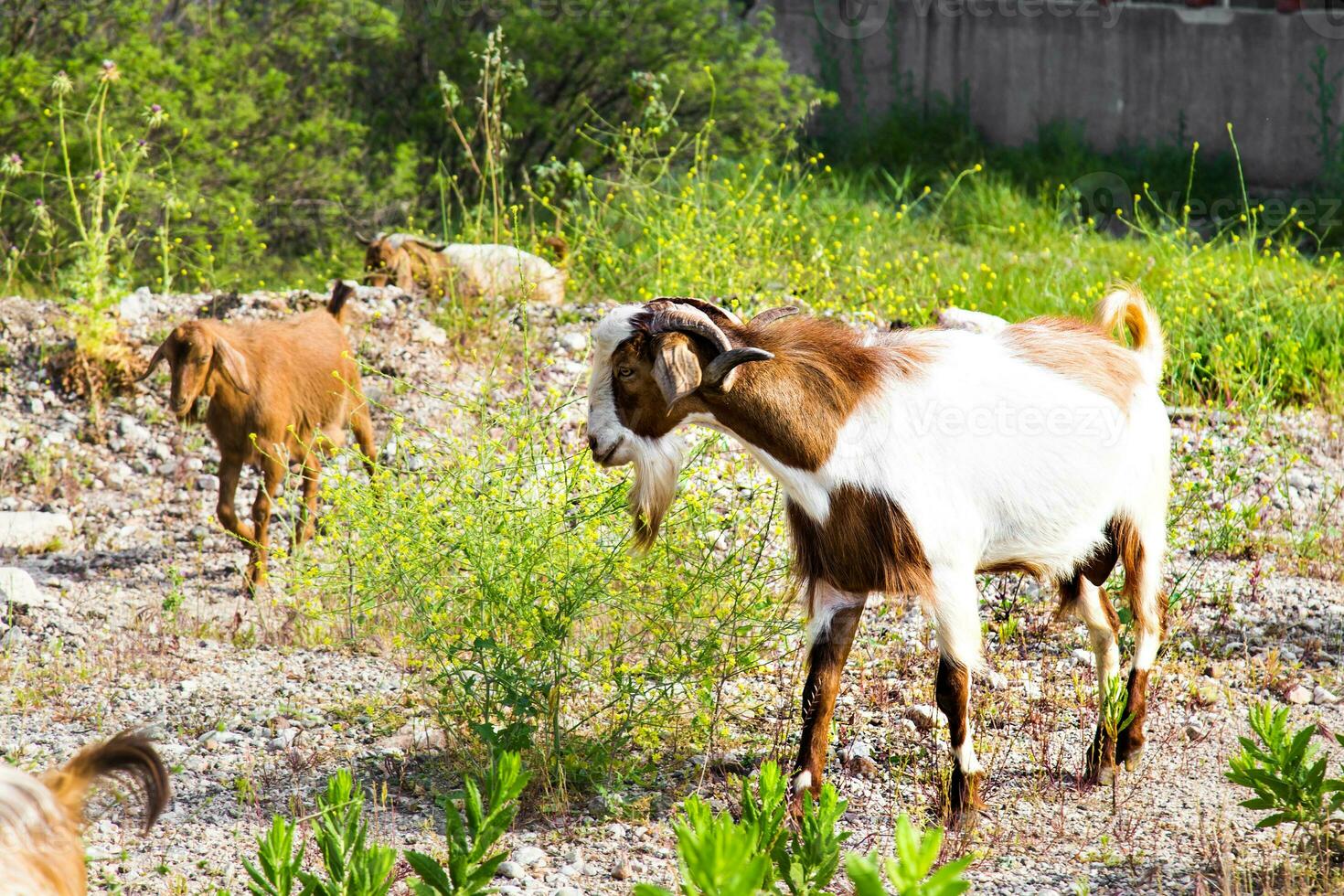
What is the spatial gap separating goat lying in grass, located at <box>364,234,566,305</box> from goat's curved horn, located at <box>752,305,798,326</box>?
15.7 feet

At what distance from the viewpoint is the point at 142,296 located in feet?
29.5

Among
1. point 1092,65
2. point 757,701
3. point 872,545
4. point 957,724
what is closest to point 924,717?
point 757,701

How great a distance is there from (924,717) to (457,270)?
521cm

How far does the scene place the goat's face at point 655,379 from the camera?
380 centimetres

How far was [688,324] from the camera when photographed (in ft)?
12.5

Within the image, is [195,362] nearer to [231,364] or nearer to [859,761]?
[231,364]

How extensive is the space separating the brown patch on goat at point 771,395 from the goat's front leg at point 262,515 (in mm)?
3180

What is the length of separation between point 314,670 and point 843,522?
244cm

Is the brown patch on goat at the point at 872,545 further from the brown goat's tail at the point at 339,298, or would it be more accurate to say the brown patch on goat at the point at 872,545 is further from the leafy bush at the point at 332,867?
the brown goat's tail at the point at 339,298

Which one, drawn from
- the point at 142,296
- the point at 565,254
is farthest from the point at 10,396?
the point at 565,254

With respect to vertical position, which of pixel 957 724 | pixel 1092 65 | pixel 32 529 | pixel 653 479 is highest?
pixel 1092 65

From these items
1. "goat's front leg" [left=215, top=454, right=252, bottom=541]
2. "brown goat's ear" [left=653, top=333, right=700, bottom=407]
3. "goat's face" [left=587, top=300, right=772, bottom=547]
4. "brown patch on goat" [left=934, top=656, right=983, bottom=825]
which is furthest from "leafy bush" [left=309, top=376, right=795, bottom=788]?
"goat's front leg" [left=215, top=454, right=252, bottom=541]

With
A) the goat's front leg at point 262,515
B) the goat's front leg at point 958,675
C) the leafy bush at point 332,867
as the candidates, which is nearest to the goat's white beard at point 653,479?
the goat's front leg at point 958,675

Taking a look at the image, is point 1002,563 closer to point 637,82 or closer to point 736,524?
point 736,524
